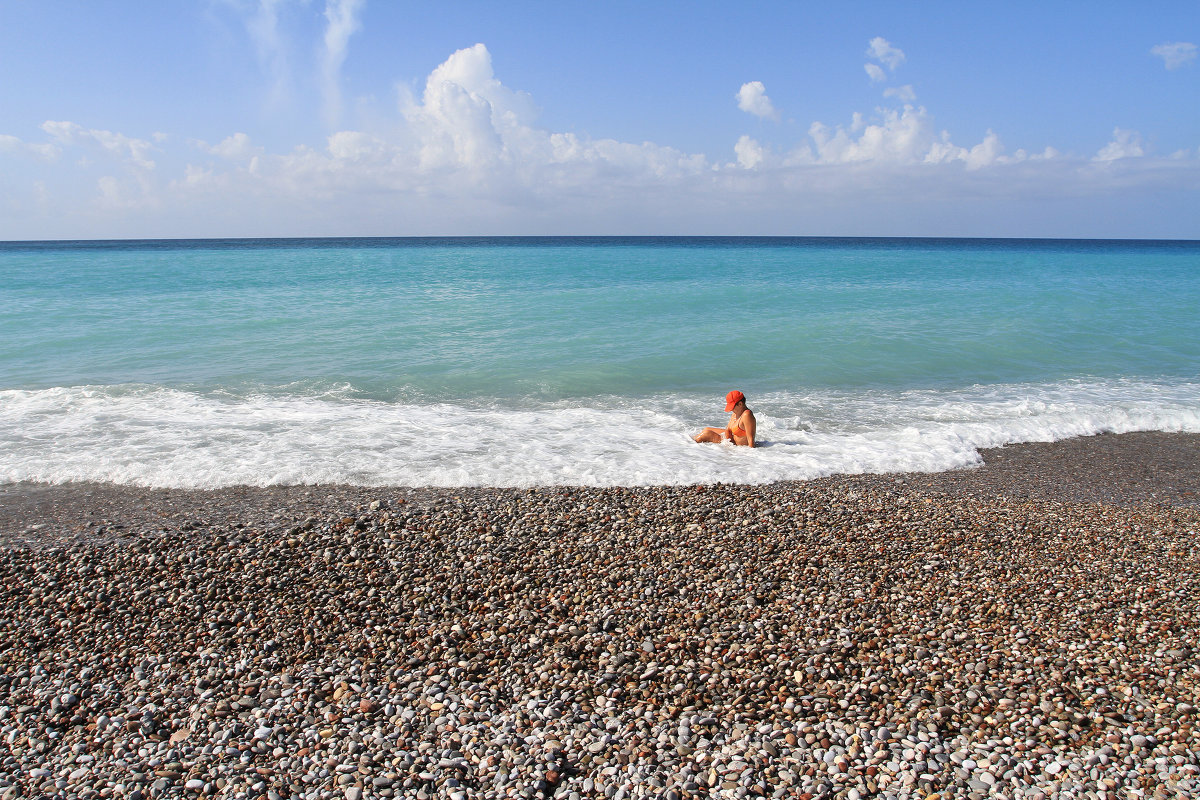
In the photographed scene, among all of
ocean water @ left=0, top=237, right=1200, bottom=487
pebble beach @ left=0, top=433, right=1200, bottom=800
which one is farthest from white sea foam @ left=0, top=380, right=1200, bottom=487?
pebble beach @ left=0, top=433, right=1200, bottom=800

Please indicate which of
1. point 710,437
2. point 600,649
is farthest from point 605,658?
point 710,437

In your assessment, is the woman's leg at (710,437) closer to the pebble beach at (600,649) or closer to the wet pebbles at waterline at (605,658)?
the pebble beach at (600,649)

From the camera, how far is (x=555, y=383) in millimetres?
16062

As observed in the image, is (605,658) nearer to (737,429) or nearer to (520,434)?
(737,429)

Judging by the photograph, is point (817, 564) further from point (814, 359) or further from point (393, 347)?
point (393, 347)

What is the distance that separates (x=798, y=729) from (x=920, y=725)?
82 centimetres

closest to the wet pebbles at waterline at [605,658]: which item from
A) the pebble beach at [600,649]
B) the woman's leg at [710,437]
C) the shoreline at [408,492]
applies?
the pebble beach at [600,649]

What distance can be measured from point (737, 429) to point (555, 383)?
588 centimetres

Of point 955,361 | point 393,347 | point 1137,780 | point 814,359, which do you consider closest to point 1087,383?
point 955,361

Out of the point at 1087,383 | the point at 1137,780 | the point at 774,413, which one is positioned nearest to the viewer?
the point at 1137,780

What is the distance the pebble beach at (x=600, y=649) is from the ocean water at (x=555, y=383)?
7.09 ft

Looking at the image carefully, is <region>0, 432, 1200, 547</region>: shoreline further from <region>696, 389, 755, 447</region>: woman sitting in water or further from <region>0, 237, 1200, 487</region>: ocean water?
<region>696, 389, 755, 447</region>: woman sitting in water

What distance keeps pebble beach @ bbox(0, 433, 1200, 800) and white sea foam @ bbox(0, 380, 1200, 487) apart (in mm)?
1589

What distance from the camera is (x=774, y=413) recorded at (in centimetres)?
1370
